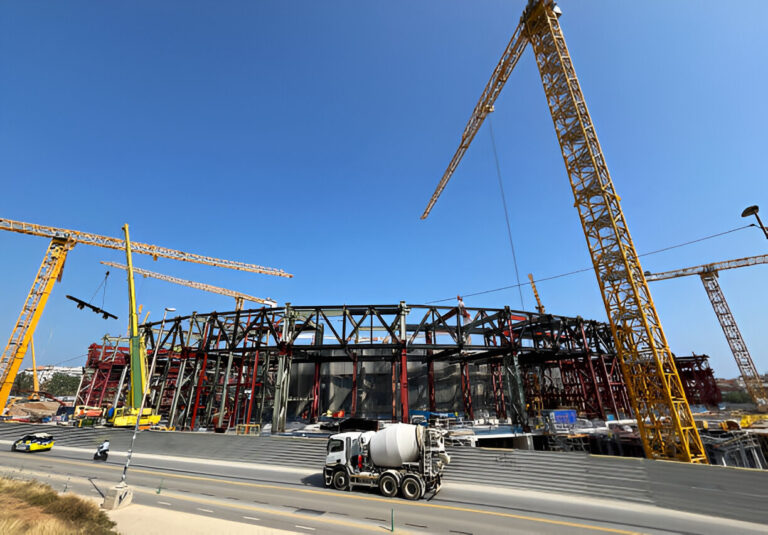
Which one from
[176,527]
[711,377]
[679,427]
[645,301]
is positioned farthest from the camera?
[711,377]

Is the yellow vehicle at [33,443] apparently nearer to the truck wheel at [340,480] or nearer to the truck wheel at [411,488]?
the truck wheel at [340,480]

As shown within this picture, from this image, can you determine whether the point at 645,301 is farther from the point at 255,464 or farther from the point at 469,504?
the point at 255,464

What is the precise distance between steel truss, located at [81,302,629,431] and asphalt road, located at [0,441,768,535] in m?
13.1

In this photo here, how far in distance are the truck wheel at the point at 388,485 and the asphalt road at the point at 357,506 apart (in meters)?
0.39

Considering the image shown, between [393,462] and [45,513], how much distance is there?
14.0m

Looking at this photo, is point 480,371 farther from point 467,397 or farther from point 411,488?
point 411,488

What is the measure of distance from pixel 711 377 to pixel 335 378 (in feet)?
228

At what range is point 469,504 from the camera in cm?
1481

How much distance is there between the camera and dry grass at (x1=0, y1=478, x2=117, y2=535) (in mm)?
10453

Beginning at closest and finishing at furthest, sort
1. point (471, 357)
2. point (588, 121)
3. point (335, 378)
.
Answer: point (588, 121) < point (471, 357) < point (335, 378)

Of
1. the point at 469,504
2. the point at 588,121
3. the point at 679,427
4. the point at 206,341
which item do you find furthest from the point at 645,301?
the point at 206,341

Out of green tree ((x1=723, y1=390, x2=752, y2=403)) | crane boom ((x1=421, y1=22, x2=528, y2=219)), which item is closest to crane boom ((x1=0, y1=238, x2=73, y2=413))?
crane boom ((x1=421, y1=22, x2=528, y2=219))

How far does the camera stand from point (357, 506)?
48.0 ft

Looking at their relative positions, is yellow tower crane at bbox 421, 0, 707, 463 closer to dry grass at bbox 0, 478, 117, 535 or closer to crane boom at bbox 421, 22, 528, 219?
crane boom at bbox 421, 22, 528, 219
